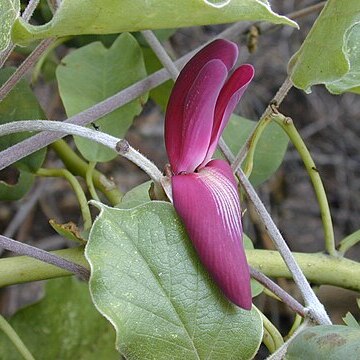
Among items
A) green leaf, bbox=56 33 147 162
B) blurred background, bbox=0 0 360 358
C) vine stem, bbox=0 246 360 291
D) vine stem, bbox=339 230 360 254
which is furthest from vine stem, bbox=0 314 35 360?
blurred background, bbox=0 0 360 358

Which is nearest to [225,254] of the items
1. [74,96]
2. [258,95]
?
[74,96]

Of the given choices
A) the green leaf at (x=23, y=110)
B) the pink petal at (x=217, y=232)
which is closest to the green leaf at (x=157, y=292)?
the pink petal at (x=217, y=232)

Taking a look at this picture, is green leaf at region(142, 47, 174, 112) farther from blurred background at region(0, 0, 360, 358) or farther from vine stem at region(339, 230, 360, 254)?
blurred background at region(0, 0, 360, 358)

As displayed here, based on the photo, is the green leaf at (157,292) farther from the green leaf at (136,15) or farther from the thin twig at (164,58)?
the thin twig at (164,58)

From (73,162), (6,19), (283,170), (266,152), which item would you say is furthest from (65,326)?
(283,170)

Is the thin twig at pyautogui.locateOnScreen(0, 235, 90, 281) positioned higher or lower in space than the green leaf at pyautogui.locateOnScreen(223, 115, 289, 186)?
higher

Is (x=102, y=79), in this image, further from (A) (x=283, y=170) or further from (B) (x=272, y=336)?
(A) (x=283, y=170)
